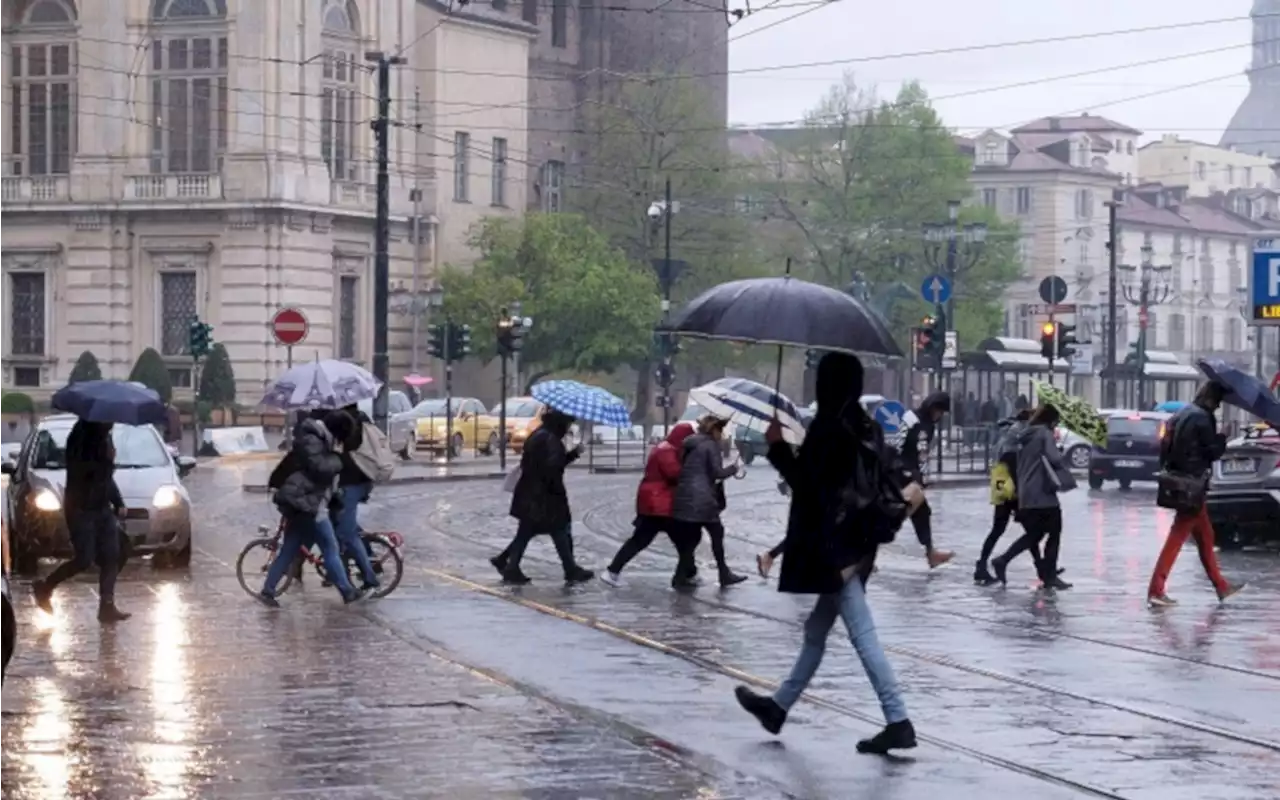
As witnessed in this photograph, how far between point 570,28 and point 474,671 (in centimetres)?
8164

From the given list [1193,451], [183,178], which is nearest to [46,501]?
[1193,451]

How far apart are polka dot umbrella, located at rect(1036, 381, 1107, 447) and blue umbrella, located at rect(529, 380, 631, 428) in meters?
3.71

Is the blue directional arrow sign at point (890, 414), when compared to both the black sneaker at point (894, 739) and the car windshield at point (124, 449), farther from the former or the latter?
the black sneaker at point (894, 739)

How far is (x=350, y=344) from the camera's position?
240 feet

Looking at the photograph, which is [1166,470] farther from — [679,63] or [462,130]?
[679,63]

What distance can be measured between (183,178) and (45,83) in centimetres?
454

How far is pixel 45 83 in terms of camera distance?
70125 mm

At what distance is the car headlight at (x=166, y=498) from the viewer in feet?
79.7

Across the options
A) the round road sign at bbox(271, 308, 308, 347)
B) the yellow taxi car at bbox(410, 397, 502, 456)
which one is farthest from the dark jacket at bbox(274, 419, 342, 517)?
the yellow taxi car at bbox(410, 397, 502, 456)

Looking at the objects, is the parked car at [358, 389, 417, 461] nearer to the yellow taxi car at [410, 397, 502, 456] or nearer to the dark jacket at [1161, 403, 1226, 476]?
the yellow taxi car at [410, 397, 502, 456]

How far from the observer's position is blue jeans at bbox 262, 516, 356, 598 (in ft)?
64.3

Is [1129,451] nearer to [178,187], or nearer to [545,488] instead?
[545,488]

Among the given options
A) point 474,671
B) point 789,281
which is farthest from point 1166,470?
point 474,671

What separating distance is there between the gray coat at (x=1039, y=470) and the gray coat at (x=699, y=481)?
8.27ft
